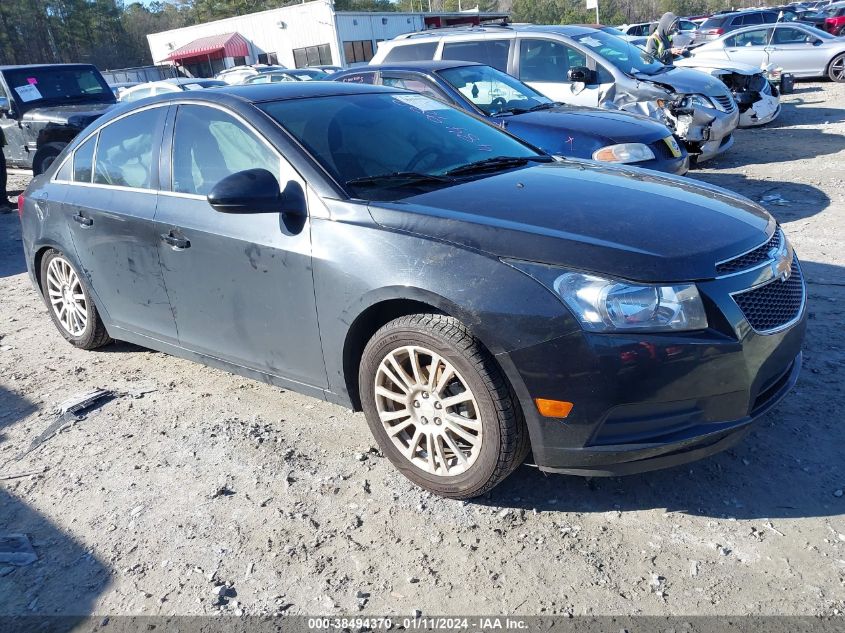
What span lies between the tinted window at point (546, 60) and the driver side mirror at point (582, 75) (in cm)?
34

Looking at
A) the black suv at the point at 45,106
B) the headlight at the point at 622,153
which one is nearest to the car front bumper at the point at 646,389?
the headlight at the point at 622,153

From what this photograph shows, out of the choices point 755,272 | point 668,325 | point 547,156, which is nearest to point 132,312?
point 547,156

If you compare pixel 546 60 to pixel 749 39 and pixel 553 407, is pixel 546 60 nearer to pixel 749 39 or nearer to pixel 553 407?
pixel 553 407

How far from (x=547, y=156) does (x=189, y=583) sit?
288cm

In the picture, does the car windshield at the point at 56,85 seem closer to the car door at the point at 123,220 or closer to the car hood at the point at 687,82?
the car door at the point at 123,220

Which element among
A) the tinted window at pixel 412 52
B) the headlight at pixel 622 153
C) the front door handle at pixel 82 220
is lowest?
the headlight at pixel 622 153

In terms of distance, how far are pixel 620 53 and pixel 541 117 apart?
309 cm

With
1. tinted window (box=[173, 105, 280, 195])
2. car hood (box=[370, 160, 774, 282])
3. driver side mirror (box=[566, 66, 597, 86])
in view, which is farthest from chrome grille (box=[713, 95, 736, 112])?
tinted window (box=[173, 105, 280, 195])

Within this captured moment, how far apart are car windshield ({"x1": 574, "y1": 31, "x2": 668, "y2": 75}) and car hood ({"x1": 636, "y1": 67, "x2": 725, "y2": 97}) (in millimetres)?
148

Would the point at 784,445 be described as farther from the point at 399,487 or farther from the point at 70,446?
the point at 70,446

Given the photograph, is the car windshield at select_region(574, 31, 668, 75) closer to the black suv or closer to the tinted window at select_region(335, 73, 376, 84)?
the tinted window at select_region(335, 73, 376, 84)

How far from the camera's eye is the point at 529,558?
2.64m

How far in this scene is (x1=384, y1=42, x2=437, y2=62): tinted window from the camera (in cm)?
945

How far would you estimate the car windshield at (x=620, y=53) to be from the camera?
29.5 feet
